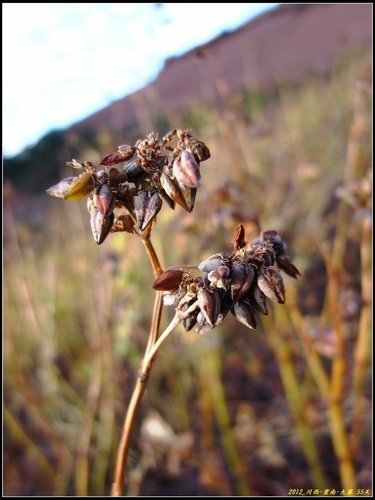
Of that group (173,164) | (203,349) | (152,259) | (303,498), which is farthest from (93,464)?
(173,164)

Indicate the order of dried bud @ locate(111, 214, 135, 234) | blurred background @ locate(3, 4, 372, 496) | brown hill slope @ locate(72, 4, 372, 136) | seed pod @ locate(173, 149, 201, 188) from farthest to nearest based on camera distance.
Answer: brown hill slope @ locate(72, 4, 372, 136) < blurred background @ locate(3, 4, 372, 496) < dried bud @ locate(111, 214, 135, 234) < seed pod @ locate(173, 149, 201, 188)

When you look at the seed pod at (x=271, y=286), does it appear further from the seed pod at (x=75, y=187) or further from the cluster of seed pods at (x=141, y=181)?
the seed pod at (x=75, y=187)

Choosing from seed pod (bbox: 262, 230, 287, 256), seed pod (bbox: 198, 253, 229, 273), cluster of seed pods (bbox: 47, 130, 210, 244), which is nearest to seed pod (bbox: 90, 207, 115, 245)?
cluster of seed pods (bbox: 47, 130, 210, 244)

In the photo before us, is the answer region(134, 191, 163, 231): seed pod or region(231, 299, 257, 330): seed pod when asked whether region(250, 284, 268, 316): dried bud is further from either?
region(134, 191, 163, 231): seed pod

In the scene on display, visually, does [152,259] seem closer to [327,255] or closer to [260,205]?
[327,255]

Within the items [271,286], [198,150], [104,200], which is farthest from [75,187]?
[271,286]
